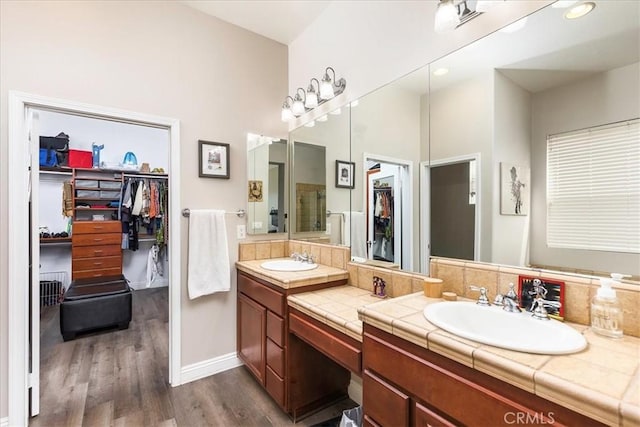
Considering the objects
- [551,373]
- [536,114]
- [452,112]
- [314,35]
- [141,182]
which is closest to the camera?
[551,373]

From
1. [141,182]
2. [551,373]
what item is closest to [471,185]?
[551,373]

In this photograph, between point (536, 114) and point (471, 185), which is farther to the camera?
point (471, 185)

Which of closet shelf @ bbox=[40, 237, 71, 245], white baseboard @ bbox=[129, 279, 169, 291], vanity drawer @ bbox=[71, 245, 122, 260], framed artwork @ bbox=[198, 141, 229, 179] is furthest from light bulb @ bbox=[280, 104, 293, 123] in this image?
white baseboard @ bbox=[129, 279, 169, 291]

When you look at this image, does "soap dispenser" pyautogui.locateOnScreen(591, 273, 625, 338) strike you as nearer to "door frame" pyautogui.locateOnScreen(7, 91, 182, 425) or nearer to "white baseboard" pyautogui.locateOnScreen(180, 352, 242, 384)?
"white baseboard" pyautogui.locateOnScreen(180, 352, 242, 384)

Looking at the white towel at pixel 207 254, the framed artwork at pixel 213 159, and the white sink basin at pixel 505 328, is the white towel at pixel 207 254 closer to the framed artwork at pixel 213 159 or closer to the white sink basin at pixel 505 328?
the framed artwork at pixel 213 159

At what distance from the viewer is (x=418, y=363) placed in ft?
3.18

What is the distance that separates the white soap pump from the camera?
935 mm

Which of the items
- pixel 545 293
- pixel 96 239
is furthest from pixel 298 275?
pixel 96 239

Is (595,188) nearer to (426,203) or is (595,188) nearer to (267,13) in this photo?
(426,203)

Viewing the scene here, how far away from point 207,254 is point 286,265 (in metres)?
0.64

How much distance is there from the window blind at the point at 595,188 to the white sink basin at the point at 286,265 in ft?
4.95

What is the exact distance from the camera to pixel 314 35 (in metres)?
2.46

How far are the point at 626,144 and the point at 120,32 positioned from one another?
289 cm

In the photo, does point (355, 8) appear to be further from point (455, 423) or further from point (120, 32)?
point (455, 423)
